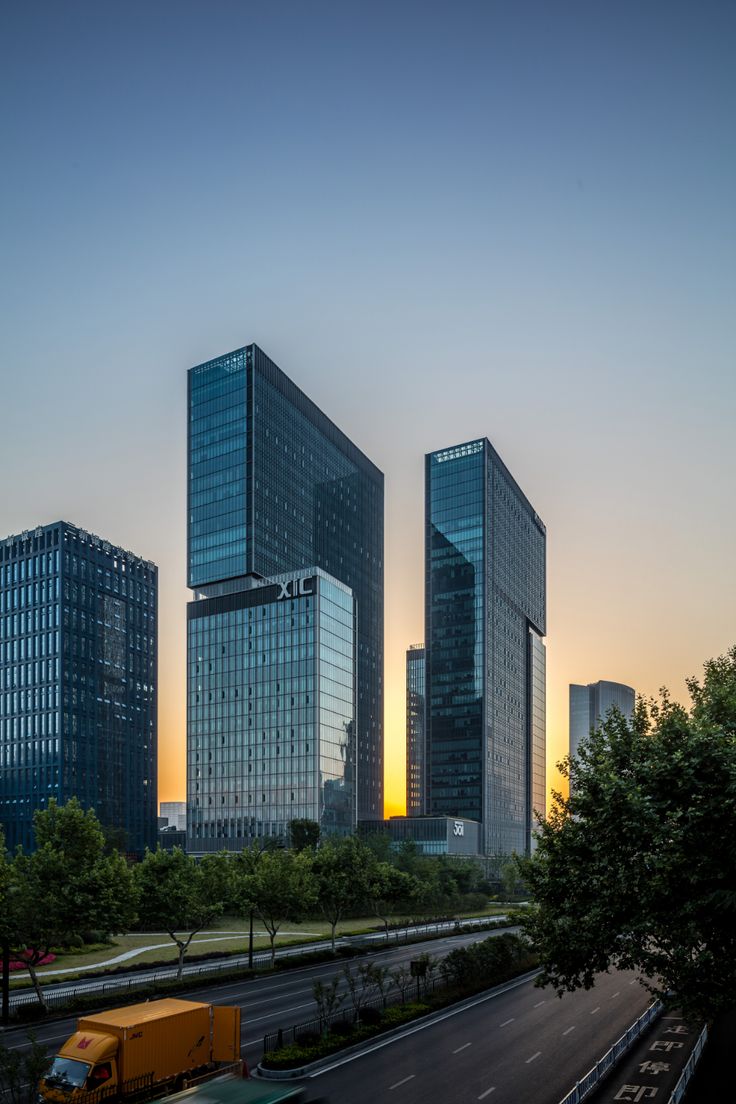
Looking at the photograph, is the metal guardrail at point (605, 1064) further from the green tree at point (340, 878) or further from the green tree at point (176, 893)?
the green tree at point (340, 878)

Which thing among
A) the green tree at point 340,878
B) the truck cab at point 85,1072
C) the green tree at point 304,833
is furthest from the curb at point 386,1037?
the green tree at point 304,833

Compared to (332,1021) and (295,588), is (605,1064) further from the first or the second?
(295,588)

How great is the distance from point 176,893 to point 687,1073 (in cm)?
3772

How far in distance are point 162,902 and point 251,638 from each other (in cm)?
13213

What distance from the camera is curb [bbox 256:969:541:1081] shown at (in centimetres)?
3853

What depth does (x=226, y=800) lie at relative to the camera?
19362 cm

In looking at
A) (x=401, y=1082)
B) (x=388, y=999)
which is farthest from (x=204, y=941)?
(x=401, y=1082)

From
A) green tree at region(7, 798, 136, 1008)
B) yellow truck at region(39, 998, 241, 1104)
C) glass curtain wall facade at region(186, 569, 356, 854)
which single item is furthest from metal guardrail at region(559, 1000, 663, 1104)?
glass curtain wall facade at region(186, 569, 356, 854)

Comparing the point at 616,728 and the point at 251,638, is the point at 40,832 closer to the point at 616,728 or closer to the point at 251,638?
the point at 616,728

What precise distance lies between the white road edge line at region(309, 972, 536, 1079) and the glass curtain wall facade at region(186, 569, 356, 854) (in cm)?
11930

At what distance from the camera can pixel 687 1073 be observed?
111 ft

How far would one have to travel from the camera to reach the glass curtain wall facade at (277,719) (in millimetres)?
185375

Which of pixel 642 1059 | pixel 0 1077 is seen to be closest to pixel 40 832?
pixel 0 1077

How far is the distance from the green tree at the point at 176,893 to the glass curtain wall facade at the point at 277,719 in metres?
117
